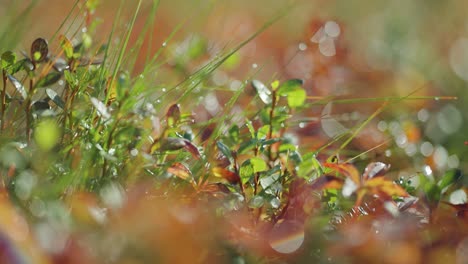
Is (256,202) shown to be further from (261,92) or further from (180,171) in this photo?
(261,92)

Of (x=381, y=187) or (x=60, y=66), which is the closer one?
(x=381, y=187)

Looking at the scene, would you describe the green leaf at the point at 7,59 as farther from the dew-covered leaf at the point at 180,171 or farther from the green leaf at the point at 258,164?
the green leaf at the point at 258,164

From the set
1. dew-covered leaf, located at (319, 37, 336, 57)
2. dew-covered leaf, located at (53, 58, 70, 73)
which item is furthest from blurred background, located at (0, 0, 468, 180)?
dew-covered leaf, located at (53, 58, 70, 73)

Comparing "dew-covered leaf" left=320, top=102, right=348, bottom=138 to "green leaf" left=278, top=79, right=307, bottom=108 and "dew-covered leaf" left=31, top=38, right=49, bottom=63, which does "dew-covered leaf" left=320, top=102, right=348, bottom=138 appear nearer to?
"green leaf" left=278, top=79, right=307, bottom=108

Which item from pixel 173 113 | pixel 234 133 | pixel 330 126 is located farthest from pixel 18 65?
pixel 330 126

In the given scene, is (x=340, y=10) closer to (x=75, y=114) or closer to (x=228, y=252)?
(x=75, y=114)

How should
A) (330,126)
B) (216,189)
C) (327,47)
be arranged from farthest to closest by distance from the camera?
1. (327,47)
2. (330,126)
3. (216,189)

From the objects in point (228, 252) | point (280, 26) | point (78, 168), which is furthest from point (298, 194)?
point (280, 26)
